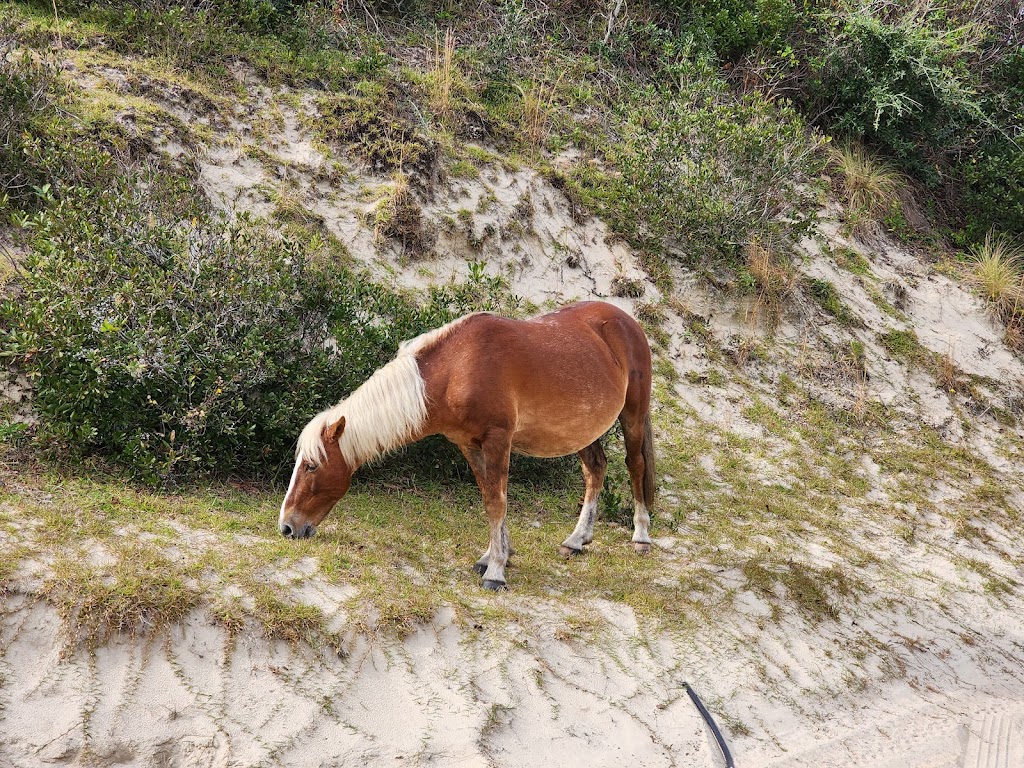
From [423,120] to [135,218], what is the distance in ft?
15.7

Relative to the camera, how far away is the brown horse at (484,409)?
4.63 metres

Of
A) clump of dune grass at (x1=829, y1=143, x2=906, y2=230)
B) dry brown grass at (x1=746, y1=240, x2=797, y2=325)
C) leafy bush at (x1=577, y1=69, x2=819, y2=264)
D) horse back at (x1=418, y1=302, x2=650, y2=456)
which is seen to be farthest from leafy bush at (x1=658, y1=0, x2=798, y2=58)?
horse back at (x1=418, y1=302, x2=650, y2=456)

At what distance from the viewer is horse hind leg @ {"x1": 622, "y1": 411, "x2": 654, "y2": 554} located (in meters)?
5.96

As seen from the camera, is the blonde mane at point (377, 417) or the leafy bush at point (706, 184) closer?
the blonde mane at point (377, 417)

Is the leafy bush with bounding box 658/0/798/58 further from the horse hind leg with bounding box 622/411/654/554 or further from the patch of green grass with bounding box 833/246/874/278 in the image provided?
the horse hind leg with bounding box 622/411/654/554

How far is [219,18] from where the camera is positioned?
31.3 ft

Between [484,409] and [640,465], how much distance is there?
72.6 inches

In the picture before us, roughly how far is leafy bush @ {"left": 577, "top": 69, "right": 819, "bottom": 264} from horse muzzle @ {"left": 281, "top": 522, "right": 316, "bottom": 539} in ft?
21.4

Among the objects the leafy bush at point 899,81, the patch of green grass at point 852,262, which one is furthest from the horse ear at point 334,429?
the leafy bush at point 899,81

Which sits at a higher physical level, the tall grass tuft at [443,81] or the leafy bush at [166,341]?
the tall grass tuft at [443,81]

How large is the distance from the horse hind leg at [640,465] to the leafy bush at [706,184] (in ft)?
14.4

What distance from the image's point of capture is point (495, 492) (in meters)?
4.88

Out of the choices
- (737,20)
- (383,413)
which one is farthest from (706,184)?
(383,413)

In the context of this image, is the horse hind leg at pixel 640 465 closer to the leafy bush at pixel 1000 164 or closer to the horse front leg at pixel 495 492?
the horse front leg at pixel 495 492
